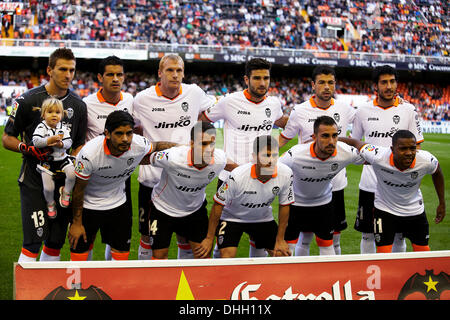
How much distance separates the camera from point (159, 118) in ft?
17.1

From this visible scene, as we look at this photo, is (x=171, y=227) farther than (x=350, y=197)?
No

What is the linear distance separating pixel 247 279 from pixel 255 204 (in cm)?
119

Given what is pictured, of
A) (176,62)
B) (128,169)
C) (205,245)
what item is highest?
(176,62)

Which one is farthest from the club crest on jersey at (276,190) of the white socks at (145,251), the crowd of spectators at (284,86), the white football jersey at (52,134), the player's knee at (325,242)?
the crowd of spectators at (284,86)

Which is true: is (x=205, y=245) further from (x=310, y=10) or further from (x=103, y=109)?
(x=310, y=10)

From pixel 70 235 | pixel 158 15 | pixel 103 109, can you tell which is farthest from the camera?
pixel 158 15

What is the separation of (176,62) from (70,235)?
6.54 feet

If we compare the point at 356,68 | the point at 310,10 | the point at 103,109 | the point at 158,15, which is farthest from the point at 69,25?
the point at 103,109

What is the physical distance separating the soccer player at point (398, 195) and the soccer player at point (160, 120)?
6.32 ft

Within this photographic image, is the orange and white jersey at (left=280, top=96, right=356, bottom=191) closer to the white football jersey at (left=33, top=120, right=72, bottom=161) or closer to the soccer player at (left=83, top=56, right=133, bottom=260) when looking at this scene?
the soccer player at (left=83, top=56, right=133, bottom=260)

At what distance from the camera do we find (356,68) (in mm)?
36438

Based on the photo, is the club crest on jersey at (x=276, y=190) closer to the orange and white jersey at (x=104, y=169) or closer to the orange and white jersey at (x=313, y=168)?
the orange and white jersey at (x=313, y=168)

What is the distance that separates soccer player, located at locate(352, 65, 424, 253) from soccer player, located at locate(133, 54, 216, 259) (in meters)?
2.03

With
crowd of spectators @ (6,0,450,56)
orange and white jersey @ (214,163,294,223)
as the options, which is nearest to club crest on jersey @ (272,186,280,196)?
orange and white jersey @ (214,163,294,223)
